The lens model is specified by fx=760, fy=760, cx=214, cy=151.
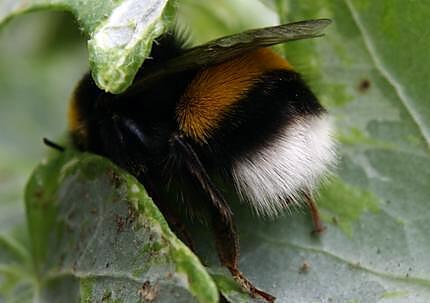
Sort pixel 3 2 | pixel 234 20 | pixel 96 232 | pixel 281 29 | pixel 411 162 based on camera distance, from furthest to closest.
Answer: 1. pixel 234 20
2. pixel 3 2
3. pixel 411 162
4. pixel 96 232
5. pixel 281 29

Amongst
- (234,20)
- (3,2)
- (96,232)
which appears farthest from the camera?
(234,20)

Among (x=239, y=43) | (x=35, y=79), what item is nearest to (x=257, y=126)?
(x=239, y=43)

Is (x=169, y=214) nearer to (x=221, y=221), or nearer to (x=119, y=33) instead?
(x=221, y=221)

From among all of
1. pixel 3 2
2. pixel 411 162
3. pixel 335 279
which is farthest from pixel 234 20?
pixel 335 279

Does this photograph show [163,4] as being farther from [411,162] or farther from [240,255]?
[411,162]

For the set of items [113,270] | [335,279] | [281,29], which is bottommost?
[335,279]

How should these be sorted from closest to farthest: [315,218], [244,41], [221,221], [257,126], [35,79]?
[244,41]
[257,126]
[221,221]
[315,218]
[35,79]
